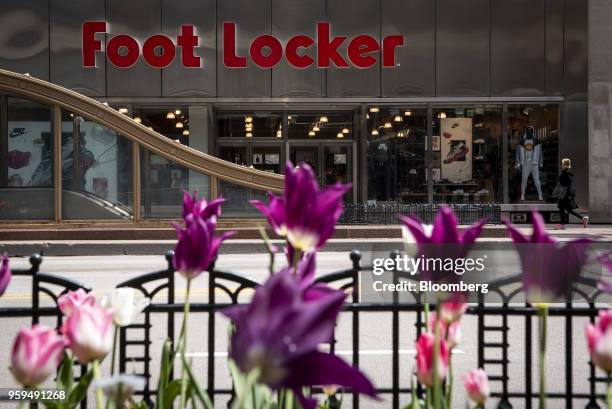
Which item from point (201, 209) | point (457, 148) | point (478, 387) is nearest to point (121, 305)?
point (201, 209)

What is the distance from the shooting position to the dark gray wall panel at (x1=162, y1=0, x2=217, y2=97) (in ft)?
81.9

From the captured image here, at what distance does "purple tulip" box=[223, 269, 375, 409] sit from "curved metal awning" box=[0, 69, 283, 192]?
16.0 metres

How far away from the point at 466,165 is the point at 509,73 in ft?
10.7

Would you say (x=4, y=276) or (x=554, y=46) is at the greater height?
(x=554, y=46)

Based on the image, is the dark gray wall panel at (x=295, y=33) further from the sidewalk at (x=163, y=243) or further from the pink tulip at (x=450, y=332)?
the pink tulip at (x=450, y=332)

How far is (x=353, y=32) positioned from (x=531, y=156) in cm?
704

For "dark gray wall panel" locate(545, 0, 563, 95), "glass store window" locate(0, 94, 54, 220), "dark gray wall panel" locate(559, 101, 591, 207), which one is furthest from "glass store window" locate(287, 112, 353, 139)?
"glass store window" locate(0, 94, 54, 220)

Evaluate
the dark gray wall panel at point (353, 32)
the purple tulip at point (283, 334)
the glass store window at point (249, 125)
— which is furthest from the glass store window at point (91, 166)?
the purple tulip at point (283, 334)

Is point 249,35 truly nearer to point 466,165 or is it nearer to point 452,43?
point 452,43

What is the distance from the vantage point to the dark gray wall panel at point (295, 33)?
25156 mm

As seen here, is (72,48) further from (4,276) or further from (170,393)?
(4,276)

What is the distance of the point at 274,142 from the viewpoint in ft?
84.2

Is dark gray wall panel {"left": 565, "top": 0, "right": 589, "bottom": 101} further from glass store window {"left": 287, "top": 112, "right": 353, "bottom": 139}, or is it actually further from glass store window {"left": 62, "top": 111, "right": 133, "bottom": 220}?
glass store window {"left": 62, "top": 111, "right": 133, "bottom": 220}

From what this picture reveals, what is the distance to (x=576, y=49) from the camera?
25312 mm
